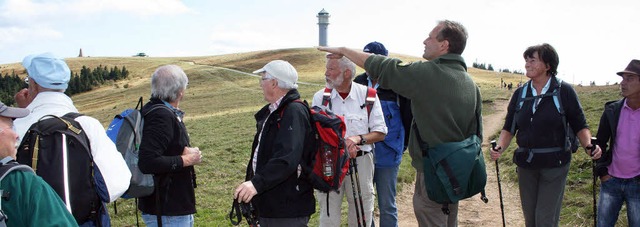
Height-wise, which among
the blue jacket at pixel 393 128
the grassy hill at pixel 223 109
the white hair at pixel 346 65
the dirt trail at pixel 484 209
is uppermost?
the white hair at pixel 346 65

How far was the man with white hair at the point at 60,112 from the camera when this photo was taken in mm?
3463

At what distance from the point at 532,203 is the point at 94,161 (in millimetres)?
4432

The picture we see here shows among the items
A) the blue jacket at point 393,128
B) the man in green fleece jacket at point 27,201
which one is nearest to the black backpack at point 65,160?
the man in green fleece jacket at point 27,201

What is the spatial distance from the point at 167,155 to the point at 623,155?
4563mm

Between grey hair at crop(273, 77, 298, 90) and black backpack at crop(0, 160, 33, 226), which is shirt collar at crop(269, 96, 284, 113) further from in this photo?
black backpack at crop(0, 160, 33, 226)

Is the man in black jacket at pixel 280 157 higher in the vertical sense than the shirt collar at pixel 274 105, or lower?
lower

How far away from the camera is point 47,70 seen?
374 centimetres

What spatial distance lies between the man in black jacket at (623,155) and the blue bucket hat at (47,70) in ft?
17.1

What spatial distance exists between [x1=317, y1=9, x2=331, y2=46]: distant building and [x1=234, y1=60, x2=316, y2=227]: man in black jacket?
11643cm

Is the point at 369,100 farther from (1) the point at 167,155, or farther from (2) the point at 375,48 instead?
(1) the point at 167,155

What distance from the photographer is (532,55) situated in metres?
5.63

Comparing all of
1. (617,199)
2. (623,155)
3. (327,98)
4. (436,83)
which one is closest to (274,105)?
(436,83)

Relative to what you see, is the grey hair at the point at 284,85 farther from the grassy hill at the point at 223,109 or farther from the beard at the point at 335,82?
the grassy hill at the point at 223,109

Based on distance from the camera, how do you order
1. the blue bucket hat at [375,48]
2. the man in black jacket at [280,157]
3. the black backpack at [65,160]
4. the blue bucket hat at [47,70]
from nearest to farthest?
the black backpack at [65,160]
the blue bucket hat at [47,70]
the man in black jacket at [280,157]
the blue bucket hat at [375,48]
